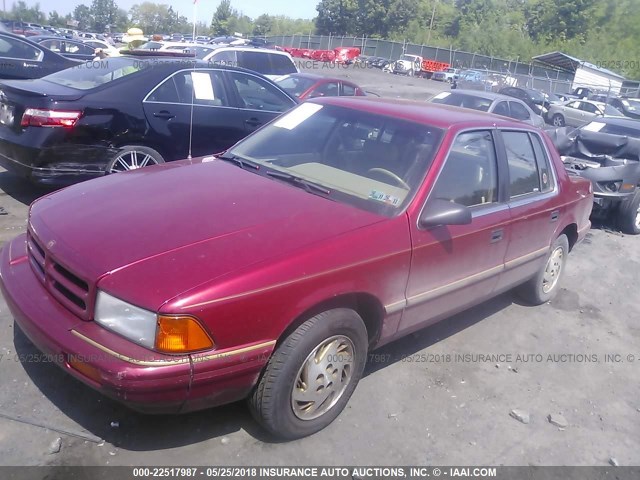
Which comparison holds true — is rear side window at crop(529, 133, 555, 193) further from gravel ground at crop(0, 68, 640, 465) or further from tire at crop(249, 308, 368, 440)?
tire at crop(249, 308, 368, 440)

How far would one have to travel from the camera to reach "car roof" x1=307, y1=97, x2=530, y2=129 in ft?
12.6

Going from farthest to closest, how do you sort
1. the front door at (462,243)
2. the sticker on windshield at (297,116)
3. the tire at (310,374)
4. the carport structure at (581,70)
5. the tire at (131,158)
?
the carport structure at (581,70)
the tire at (131,158)
the sticker on windshield at (297,116)
the front door at (462,243)
the tire at (310,374)

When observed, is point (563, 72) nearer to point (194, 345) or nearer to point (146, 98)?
point (146, 98)

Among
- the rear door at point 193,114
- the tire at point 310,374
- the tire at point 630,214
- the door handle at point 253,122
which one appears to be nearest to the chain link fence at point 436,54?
the tire at point 630,214

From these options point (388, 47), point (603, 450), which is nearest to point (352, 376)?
point (603, 450)

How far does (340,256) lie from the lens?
2.98 metres

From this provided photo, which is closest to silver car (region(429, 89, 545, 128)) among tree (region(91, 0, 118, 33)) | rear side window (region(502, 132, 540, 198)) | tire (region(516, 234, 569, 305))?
tire (region(516, 234, 569, 305))

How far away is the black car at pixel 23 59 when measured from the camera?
427 inches

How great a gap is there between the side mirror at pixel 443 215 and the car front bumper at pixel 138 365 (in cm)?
119

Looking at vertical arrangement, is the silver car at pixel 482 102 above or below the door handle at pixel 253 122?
above

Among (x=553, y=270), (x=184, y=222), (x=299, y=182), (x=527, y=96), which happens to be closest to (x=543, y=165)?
(x=553, y=270)

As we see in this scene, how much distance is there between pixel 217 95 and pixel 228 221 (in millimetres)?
4015

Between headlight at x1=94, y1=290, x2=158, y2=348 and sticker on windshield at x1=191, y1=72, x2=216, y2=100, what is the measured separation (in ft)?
14.3

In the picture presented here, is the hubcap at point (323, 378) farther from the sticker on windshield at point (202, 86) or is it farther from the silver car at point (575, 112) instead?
the silver car at point (575, 112)
